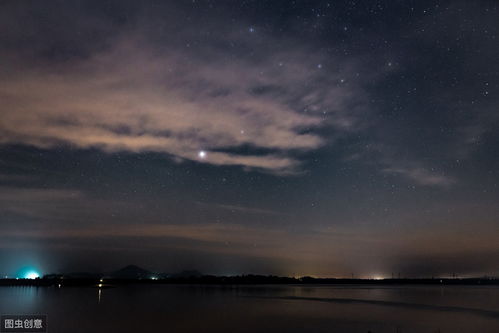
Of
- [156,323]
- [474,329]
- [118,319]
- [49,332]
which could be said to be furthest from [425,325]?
[49,332]

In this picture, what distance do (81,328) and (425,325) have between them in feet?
131

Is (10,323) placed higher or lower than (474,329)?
higher

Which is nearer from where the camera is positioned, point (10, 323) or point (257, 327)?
point (10, 323)

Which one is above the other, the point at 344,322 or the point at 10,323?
the point at 10,323

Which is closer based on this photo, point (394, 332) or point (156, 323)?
point (394, 332)

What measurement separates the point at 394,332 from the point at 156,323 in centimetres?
2720

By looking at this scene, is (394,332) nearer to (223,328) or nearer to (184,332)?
(223,328)

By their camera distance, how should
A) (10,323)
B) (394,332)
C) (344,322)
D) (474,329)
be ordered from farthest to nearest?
(344,322), (474,329), (394,332), (10,323)

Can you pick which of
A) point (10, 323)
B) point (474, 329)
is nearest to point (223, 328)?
point (10, 323)

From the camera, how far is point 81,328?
160 feet

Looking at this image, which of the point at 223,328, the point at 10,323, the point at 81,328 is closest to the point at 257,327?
the point at 223,328

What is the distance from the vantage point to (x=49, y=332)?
149 ft

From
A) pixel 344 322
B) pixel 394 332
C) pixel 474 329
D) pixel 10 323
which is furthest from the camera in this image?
pixel 344 322

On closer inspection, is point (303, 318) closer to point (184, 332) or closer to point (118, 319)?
point (184, 332)
